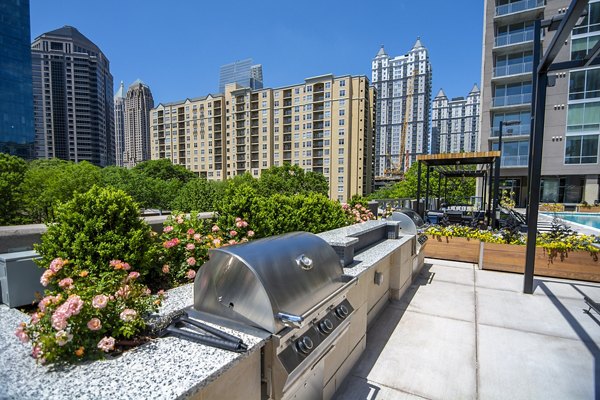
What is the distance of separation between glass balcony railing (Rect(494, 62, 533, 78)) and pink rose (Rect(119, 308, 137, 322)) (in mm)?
36214

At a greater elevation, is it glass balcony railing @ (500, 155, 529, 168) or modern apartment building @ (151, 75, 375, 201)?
modern apartment building @ (151, 75, 375, 201)

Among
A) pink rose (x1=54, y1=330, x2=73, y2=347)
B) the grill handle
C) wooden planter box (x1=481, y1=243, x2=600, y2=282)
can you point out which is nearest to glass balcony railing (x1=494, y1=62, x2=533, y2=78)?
wooden planter box (x1=481, y1=243, x2=600, y2=282)

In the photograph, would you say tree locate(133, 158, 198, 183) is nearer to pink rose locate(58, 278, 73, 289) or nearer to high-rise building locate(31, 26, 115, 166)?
high-rise building locate(31, 26, 115, 166)

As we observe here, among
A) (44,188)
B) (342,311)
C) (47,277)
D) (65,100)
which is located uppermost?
(65,100)

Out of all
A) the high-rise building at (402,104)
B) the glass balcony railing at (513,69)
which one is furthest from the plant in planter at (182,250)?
the high-rise building at (402,104)

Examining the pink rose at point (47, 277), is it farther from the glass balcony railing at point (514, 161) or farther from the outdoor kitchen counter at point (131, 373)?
the glass balcony railing at point (514, 161)

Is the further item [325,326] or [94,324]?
[325,326]

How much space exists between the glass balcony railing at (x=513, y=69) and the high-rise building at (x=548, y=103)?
78 mm

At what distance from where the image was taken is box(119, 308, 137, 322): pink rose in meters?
1.61

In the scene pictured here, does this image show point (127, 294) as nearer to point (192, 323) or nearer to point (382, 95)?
point (192, 323)

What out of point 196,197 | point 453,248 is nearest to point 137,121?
point 196,197

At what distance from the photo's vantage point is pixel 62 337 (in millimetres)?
1374

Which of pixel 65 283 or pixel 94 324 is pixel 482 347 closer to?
pixel 94 324

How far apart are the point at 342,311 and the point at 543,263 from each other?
21.6 ft
